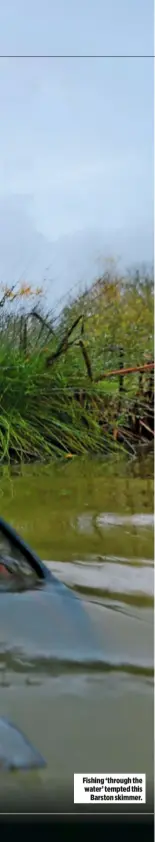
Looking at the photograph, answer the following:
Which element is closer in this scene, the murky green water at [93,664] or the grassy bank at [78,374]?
the murky green water at [93,664]

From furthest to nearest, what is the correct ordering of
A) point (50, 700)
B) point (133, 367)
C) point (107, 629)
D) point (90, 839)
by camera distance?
point (133, 367) < point (107, 629) < point (50, 700) < point (90, 839)

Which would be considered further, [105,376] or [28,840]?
[105,376]

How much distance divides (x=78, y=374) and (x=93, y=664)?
11.1 ft

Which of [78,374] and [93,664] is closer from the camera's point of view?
[93,664]

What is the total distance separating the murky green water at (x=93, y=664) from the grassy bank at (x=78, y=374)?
1383 mm

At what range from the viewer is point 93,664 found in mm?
1419

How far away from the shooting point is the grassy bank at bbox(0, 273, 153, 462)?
174 inches

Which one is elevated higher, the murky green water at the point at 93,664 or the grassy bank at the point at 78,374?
the grassy bank at the point at 78,374

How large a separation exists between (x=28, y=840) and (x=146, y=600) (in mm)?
876

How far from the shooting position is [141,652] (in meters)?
1.49

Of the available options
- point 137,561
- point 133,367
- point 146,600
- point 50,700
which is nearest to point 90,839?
point 50,700

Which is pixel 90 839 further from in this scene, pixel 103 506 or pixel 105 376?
pixel 105 376

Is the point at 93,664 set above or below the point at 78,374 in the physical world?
below

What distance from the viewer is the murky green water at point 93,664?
1.15m
